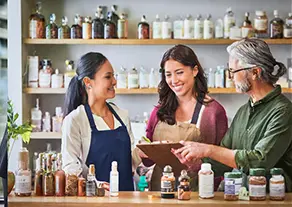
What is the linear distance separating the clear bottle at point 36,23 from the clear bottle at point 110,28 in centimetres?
28

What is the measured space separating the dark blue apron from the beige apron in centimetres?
12

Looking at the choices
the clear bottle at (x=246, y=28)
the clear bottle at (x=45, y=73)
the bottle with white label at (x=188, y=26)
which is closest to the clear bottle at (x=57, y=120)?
the clear bottle at (x=45, y=73)

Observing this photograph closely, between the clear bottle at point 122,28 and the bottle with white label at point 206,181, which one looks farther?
the clear bottle at point 122,28

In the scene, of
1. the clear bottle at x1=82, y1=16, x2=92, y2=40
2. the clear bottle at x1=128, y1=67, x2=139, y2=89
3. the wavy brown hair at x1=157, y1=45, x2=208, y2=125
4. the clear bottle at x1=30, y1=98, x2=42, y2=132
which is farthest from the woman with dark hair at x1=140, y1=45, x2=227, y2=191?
the clear bottle at x1=30, y1=98, x2=42, y2=132

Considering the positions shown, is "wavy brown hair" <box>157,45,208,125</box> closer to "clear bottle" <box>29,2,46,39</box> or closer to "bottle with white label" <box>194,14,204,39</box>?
"bottle with white label" <box>194,14,204,39</box>

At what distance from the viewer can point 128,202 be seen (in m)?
3.71

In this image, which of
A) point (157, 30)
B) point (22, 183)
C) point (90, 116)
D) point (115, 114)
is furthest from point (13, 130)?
point (157, 30)

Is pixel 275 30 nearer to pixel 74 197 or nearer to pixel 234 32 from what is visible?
pixel 234 32

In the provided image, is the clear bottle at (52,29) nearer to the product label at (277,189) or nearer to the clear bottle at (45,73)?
the clear bottle at (45,73)

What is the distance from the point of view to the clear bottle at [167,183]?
3719mm

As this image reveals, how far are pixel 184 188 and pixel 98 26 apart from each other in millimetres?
808

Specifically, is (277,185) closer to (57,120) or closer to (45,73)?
(57,120)

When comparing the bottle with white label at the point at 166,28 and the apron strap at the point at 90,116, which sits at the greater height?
the bottle with white label at the point at 166,28

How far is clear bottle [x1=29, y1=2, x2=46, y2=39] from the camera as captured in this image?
3.79 m
